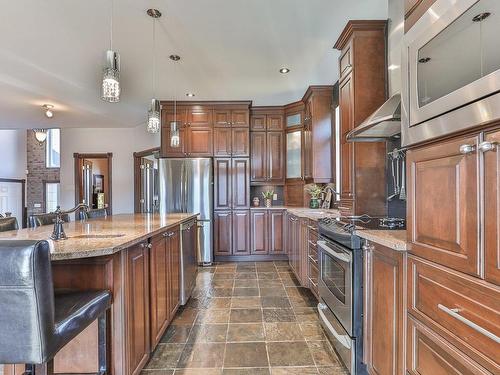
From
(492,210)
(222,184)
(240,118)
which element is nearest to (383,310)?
(492,210)

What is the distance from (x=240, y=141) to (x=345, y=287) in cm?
342

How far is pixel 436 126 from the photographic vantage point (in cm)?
110

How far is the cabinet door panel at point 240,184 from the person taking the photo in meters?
4.91

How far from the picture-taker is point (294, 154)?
16.4 feet

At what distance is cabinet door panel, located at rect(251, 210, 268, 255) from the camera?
4.90 metres

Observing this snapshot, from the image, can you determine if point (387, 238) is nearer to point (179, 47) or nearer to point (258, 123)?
point (179, 47)

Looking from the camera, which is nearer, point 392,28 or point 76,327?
point 76,327

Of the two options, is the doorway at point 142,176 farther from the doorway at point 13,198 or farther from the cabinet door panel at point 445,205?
the cabinet door panel at point 445,205

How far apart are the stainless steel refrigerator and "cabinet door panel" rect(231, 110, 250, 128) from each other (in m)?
0.81

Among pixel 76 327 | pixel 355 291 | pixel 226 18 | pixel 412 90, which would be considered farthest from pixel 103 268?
pixel 226 18

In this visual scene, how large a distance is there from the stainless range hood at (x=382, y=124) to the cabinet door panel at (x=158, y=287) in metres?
1.66

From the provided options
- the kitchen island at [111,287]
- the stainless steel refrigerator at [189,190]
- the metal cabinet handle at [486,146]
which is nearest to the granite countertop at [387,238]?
the metal cabinet handle at [486,146]

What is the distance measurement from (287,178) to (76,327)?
418 centimetres

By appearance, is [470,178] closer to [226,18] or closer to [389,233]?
[389,233]
